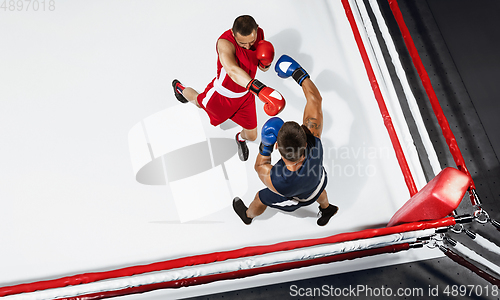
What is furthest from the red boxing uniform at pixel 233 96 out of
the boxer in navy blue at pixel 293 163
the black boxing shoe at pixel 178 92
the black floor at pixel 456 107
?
the black floor at pixel 456 107

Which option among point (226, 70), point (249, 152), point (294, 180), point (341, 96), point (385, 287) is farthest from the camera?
point (341, 96)

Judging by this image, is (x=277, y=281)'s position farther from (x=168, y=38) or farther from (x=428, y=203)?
(x=168, y=38)

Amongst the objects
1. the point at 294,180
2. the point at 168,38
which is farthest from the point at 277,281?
the point at 168,38

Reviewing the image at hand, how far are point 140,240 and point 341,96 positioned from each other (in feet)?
5.78

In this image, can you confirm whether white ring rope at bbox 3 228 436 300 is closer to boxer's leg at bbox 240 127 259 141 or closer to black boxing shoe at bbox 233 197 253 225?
black boxing shoe at bbox 233 197 253 225

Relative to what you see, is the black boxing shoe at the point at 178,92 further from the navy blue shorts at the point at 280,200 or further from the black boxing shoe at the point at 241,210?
the navy blue shorts at the point at 280,200

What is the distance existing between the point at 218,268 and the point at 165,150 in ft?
3.68

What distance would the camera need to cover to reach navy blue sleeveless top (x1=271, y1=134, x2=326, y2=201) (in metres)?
1.41

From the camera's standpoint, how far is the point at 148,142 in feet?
7.43

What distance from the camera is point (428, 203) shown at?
5.24 feet

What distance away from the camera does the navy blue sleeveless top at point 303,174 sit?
4.63 feet

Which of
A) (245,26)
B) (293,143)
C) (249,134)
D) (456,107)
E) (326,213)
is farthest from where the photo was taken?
(456,107)

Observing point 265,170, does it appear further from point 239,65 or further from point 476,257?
point 476,257

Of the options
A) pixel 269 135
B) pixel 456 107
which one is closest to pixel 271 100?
pixel 269 135
